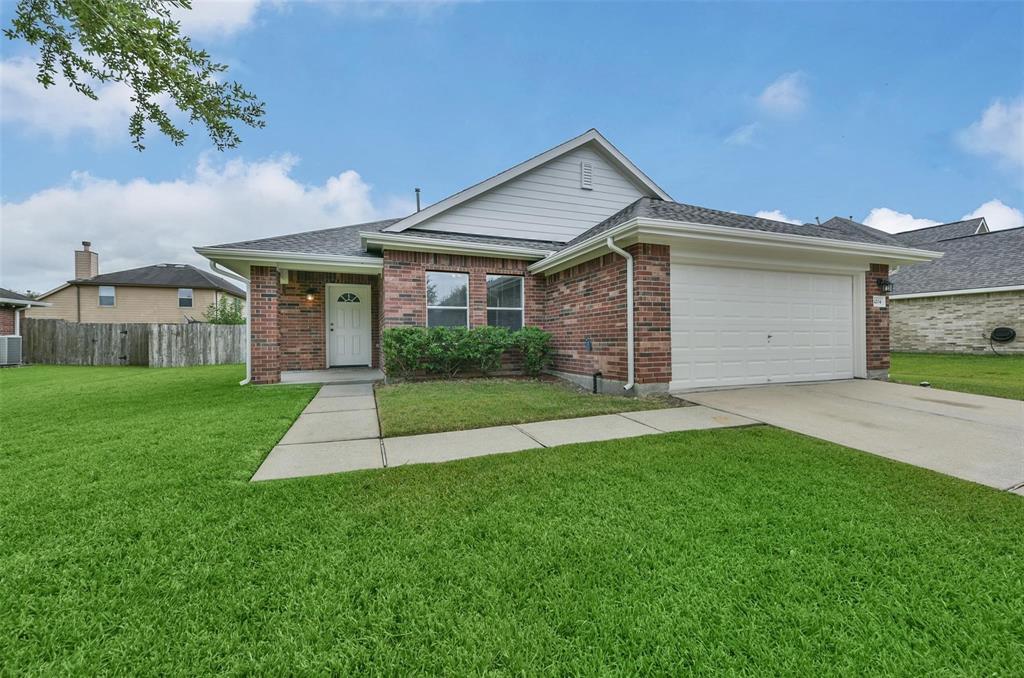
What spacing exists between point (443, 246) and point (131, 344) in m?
13.3

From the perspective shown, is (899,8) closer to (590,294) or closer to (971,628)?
(590,294)

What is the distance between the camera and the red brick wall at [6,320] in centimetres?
1461

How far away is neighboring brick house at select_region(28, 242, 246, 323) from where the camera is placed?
71.0 feet

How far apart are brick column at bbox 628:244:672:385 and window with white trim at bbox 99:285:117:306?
2820 centimetres

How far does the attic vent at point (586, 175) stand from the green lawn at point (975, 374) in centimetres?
774

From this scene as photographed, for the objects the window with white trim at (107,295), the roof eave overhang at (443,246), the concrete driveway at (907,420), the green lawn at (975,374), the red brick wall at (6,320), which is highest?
the window with white trim at (107,295)

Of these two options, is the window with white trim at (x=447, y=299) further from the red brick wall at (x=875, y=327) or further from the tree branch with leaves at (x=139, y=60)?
the red brick wall at (x=875, y=327)

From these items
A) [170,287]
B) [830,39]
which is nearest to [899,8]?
[830,39]

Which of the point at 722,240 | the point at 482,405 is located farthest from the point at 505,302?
the point at 722,240

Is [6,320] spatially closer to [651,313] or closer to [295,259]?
[295,259]

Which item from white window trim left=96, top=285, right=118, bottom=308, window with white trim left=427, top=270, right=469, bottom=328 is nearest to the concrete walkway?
window with white trim left=427, top=270, right=469, bottom=328

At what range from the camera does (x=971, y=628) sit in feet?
4.82

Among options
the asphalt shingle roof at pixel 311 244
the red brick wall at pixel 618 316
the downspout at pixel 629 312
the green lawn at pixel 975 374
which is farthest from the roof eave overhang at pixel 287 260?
the green lawn at pixel 975 374

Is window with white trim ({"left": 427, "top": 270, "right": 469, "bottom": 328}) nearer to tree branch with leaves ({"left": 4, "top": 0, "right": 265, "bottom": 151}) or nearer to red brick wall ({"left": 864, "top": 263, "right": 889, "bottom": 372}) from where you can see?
tree branch with leaves ({"left": 4, "top": 0, "right": 265, "bottom": 151})
